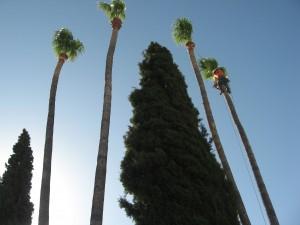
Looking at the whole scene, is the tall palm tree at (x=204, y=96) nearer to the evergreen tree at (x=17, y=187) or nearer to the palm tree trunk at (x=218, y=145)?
the palm tree trunk at (x=218, y=145)

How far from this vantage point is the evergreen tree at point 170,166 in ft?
A: 45.0

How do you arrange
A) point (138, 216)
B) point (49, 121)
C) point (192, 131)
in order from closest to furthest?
point (138, 216), point (192, 131), point (49, 121)

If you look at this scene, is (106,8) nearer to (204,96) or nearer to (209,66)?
(204,96)

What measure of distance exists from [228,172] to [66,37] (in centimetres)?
1500

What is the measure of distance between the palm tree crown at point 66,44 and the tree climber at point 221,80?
11.1m

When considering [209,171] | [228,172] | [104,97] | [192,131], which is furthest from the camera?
[228,172]

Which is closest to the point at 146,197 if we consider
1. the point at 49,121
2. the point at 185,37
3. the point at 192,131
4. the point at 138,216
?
the point at 138,216

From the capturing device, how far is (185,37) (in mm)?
30641

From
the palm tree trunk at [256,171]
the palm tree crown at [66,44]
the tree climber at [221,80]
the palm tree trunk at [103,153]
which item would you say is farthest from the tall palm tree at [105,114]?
the palm tree trunk at [256,171]

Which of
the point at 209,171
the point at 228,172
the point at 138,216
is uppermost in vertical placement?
the point at 228,172

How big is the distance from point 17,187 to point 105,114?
47.2 ft

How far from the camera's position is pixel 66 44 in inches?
1048

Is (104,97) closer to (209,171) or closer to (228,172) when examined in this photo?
(209,171)

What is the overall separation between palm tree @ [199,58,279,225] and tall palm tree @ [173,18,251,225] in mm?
1787
